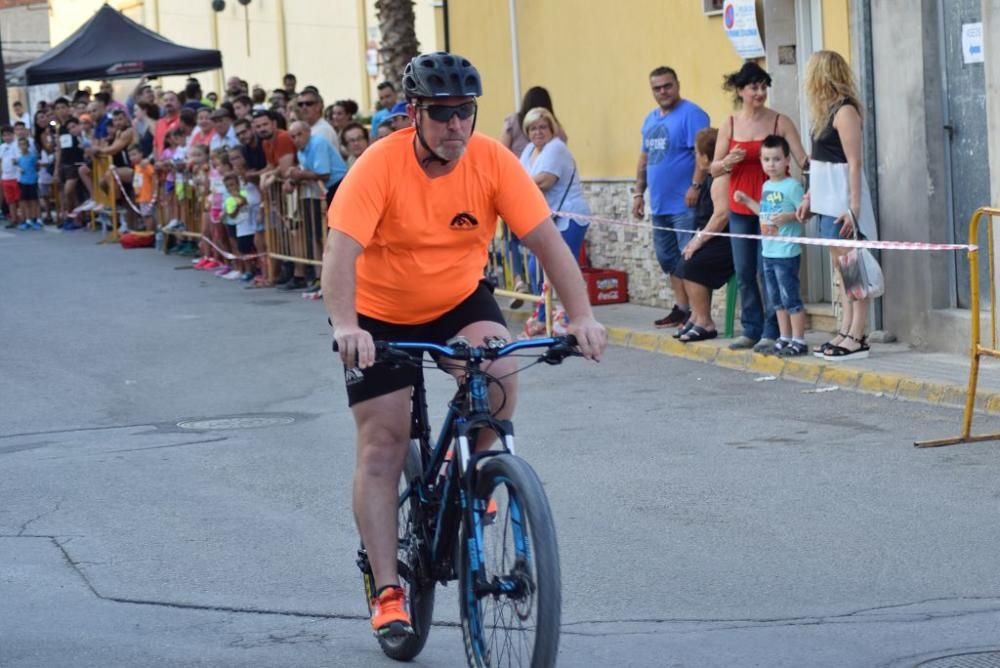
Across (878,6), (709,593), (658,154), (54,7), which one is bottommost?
(709,593)

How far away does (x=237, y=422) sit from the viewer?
1153 cm

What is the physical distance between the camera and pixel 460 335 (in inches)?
223

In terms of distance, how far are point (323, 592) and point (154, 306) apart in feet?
39.3

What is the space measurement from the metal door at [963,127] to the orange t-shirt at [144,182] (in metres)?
14.9

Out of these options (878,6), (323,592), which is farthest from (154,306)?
(323,592)

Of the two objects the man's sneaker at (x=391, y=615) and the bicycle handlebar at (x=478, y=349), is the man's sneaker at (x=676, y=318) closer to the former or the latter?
the man's sneaker at (x=391, y=615)

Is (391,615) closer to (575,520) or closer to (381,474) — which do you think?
(381,474)

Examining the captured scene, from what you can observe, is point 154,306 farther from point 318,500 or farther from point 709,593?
point 709,593

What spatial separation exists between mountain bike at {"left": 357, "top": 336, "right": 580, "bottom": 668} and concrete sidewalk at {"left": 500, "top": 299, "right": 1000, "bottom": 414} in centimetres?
549

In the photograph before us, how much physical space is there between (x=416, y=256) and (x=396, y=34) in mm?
17470

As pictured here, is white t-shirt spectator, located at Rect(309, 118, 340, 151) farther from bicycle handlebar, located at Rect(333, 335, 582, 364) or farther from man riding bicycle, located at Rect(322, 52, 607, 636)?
bicycle handlebar, located at Rect(333, 335, 582, 364)

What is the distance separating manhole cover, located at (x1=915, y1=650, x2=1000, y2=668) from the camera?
5.59 meters

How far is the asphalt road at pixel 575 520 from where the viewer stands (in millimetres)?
6184

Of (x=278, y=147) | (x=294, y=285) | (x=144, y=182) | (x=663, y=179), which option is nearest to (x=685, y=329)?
(x=663, y=179)
